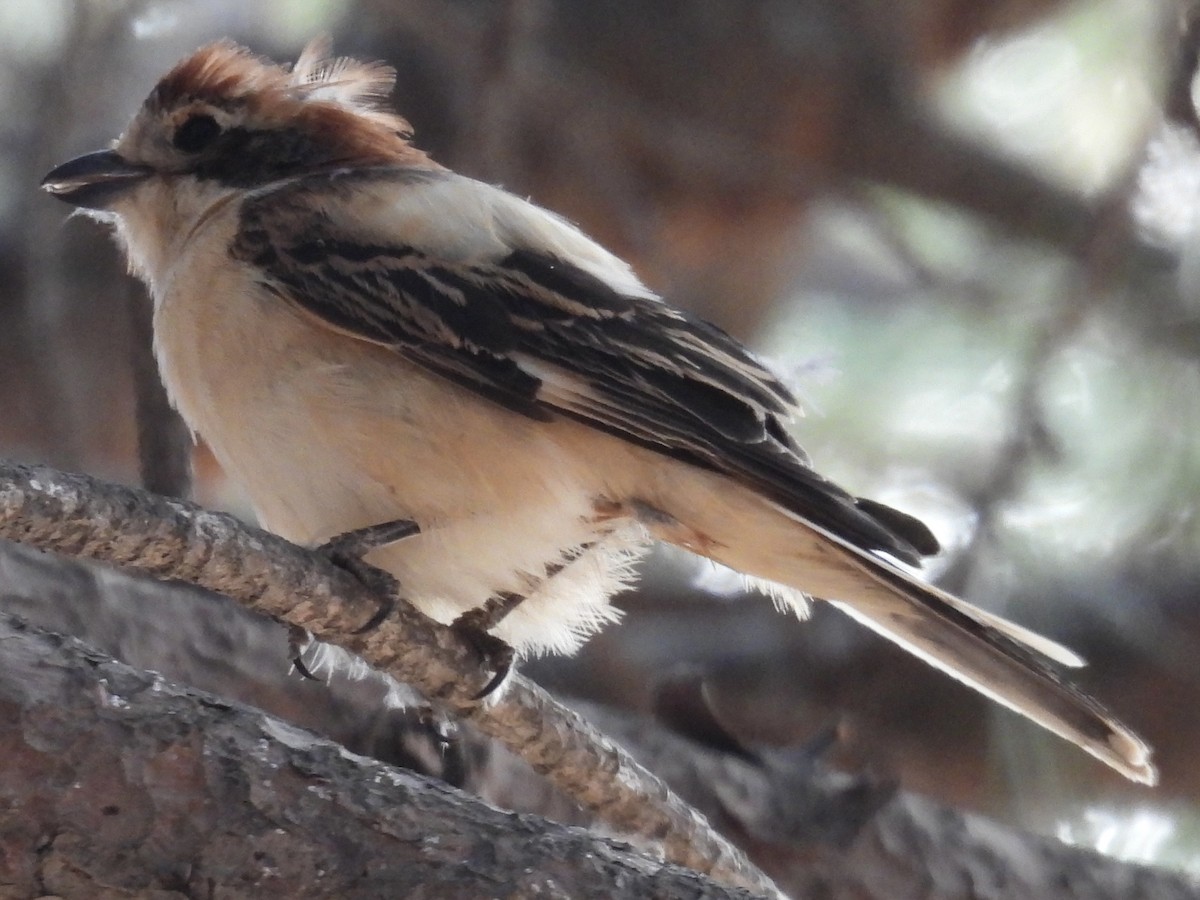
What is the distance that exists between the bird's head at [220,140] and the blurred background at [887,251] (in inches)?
29.9

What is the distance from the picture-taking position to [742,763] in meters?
3.71

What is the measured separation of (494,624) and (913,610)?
0.82 meters

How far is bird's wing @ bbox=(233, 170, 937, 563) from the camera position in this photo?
8.91 feet

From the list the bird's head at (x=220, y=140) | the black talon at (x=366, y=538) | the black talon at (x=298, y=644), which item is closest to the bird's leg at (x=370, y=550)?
the black talon at (x=366, y=538)

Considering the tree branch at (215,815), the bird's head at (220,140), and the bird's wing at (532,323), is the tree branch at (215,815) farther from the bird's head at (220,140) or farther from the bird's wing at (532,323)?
the bird's head at (220,140)

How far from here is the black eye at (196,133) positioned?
10.9 feet

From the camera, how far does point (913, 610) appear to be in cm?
275

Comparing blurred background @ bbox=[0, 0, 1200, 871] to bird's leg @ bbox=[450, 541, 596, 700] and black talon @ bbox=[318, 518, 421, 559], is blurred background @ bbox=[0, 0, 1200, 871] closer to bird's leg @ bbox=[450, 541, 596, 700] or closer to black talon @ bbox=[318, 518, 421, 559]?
bird's leg @ bbox=[450, 541, 596, 700]

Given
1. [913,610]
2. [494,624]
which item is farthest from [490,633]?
[913,610]

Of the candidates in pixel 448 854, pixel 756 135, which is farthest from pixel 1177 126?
pixel 448 854

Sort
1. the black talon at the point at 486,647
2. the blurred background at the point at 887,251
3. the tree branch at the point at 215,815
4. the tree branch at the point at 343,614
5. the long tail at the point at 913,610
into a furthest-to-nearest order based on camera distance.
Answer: the blurred background at the point at 887,251
the black talon at the point at 486,647
the long tail at the point at 913,610
the tree branch at the point at 343,614
the tree branch at the point at 215,815

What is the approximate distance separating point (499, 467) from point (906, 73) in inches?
94.7

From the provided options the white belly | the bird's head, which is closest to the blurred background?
the bird's head

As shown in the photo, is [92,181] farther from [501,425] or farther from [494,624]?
[494,624]
